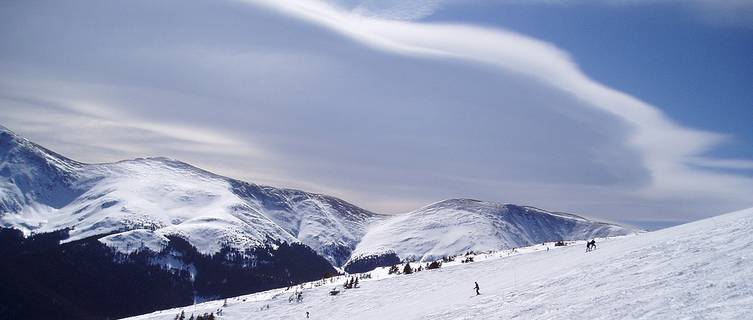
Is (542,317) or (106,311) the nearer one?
Answer: (542,317)

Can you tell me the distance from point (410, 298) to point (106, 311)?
8056 inches

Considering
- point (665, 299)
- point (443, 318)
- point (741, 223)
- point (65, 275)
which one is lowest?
point (65, 275)

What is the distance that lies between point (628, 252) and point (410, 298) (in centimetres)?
885

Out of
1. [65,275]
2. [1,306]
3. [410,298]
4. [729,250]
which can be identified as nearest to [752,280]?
[729,250]

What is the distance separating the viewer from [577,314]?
11.5m

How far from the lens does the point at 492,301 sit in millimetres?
15734

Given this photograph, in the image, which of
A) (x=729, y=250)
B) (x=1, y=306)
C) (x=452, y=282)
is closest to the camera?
(x=729, y=250)

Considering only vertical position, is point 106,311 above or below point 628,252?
below

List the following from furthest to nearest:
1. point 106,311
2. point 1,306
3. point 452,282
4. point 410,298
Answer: point 106,311, point 1,306, point 452,282, point 410,298

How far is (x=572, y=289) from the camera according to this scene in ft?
47.2

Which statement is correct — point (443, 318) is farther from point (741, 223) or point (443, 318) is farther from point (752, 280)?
point (741, 223)

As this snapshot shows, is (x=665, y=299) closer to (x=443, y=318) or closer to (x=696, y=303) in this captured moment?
(x=696, y=303)

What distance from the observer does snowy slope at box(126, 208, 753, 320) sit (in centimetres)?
1051

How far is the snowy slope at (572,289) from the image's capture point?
10.5 metres
